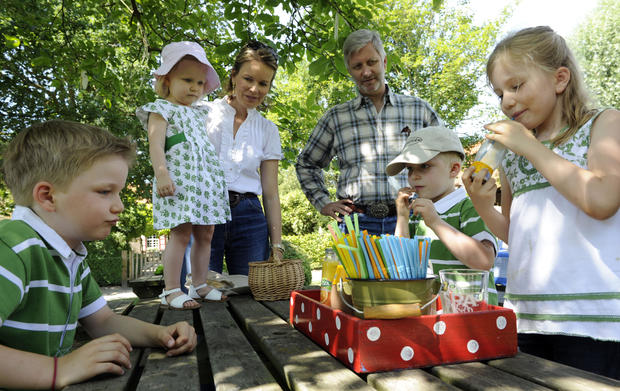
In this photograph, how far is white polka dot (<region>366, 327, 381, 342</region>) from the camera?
1.13 metres

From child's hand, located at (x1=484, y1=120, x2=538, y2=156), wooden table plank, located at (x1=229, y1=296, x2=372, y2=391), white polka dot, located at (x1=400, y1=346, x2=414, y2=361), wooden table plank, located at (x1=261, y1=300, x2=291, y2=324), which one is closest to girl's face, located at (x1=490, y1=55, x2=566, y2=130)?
child's hand, located at (x1=484, y1=120, x2=538, y2=156)

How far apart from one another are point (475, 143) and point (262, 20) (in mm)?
17543

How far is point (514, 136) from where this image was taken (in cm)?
146

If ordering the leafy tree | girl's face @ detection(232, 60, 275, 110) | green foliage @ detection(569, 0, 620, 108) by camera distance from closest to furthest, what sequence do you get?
1. girl's face @ detection(232, 60, 275, 110)
2. the leafy tree
3. green foliage @ detection(569, 0, 620, 108)

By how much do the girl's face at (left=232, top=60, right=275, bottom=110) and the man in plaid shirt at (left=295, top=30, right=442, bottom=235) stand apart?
2.12 feet

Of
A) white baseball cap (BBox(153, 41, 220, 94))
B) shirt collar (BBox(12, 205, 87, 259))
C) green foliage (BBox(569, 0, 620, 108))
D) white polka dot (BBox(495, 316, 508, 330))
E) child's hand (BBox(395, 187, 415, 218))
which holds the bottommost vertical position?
white polka dot (BBox(495, 316, 508, 330))

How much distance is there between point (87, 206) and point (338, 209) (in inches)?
76.6

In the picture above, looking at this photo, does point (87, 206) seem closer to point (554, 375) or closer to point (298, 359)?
point (298, 359)

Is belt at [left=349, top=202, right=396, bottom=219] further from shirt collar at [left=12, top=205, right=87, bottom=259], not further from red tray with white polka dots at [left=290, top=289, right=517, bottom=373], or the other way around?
shirt collar at [left=12, top=205, right=87, bottom=259]

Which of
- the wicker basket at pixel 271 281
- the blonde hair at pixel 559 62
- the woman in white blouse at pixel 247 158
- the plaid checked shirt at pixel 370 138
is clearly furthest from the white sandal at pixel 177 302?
the blonde hair at pixel 559 62

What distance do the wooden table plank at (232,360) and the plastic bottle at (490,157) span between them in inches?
38.8

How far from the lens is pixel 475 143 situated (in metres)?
20.0

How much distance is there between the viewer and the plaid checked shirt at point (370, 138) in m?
3.09

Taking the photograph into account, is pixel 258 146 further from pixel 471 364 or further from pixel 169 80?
pixel 471 364
